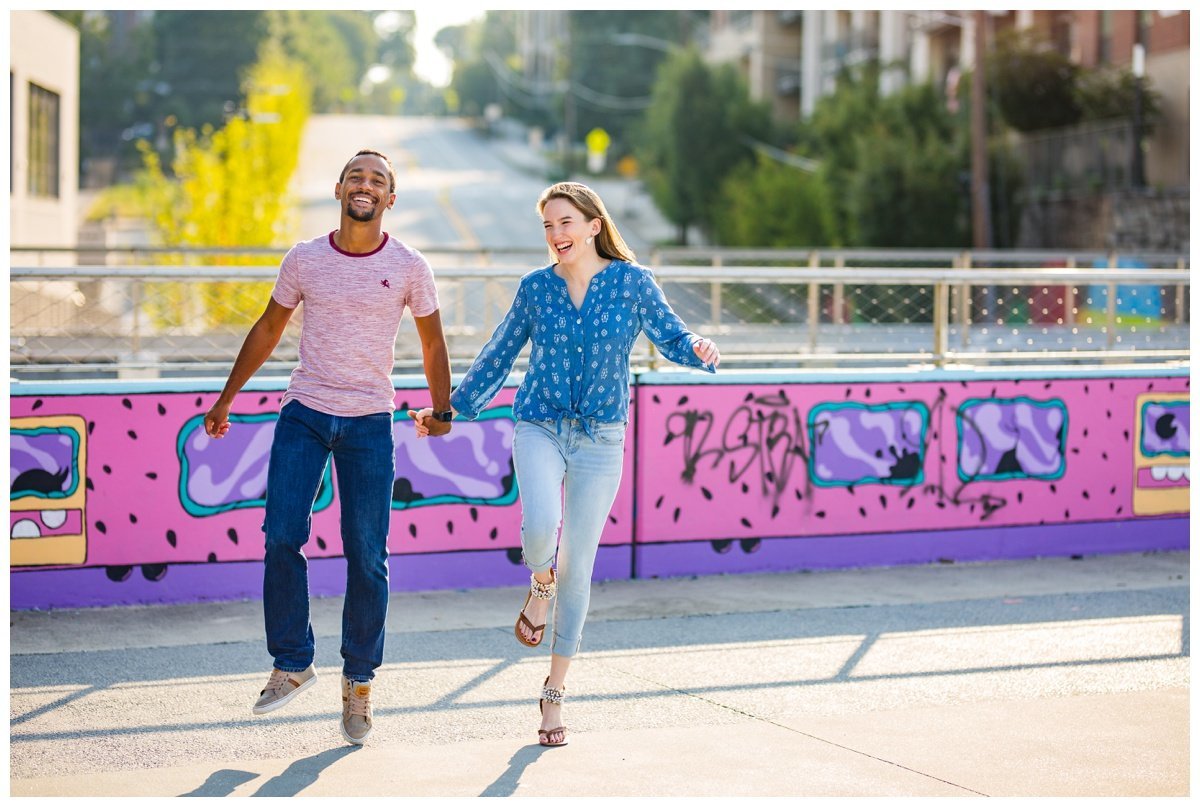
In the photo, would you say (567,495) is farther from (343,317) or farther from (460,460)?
(460,460)

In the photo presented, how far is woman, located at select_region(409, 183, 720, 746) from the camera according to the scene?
4969 mm

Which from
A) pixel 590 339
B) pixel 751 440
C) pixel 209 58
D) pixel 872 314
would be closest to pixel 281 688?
pixel 590 339

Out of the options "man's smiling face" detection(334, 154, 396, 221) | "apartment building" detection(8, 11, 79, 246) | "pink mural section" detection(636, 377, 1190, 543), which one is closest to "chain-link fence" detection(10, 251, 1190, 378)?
"pink mural section" detection(636, 377, 1190, 543)

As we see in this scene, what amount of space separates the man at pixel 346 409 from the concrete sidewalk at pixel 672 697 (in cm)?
34

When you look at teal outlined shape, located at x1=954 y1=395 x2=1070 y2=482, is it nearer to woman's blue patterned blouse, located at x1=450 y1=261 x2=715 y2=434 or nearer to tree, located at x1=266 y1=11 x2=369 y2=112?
woman's blue patterned blouse, located at x1=450 y1=261 x2=715 y2=434

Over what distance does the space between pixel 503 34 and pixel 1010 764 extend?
154m

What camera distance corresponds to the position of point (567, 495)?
5.08 meters

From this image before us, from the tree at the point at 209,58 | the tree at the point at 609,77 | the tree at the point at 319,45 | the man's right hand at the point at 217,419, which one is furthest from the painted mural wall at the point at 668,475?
the tree at the point at 609,77

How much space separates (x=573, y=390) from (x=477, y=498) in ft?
9.50

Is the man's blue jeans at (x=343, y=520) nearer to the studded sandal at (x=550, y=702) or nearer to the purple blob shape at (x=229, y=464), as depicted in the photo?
the studded sandal at (x=550, y=702)

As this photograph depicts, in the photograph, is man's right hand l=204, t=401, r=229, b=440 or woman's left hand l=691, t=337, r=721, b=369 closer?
woman's left hand l=691, t=337, r=721, b=369

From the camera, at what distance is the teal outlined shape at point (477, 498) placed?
7.67 m

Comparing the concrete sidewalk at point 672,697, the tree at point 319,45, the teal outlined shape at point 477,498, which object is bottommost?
the concrete sidewalk at point 672,697

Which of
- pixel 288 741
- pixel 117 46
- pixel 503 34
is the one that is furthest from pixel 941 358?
pixel 503 34
